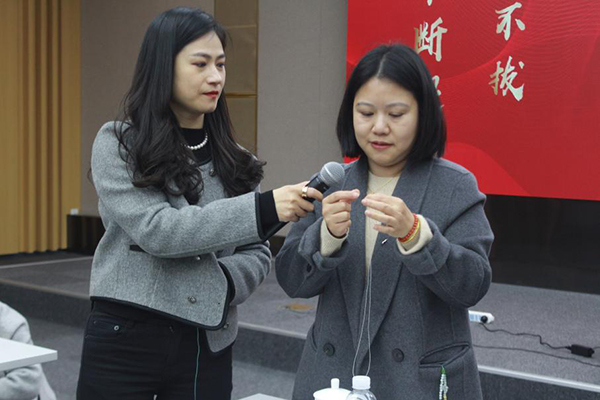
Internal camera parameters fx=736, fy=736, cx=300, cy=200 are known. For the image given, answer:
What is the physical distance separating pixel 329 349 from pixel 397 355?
0.42ft

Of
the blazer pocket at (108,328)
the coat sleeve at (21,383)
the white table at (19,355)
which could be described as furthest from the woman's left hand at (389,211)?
the coat sleeve at (21,383)

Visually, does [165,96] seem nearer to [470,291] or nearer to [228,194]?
[228,194]

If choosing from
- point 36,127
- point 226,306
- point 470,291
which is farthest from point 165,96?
point 36,127

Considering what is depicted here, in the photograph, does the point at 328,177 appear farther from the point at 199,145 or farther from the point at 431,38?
the point at 431,38

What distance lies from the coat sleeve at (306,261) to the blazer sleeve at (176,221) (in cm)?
7

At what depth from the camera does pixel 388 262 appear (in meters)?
1.28

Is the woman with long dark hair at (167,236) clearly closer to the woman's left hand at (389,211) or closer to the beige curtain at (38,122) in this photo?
the woman's left hand at (389,211)

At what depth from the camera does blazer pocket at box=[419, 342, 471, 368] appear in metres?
1.25

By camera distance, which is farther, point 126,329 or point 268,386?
point 268,386

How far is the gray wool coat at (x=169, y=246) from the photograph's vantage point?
135 centimetres

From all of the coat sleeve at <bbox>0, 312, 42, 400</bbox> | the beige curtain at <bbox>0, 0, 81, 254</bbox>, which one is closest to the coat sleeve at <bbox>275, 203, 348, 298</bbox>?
the coat sleeve at <bbox>0, 312, 42, 400</bbox>

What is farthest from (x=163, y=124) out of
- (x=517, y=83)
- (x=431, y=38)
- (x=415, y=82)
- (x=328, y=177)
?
(x=431, y=38)

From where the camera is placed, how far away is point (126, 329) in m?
1.43

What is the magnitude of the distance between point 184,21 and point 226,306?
1.87 feet
